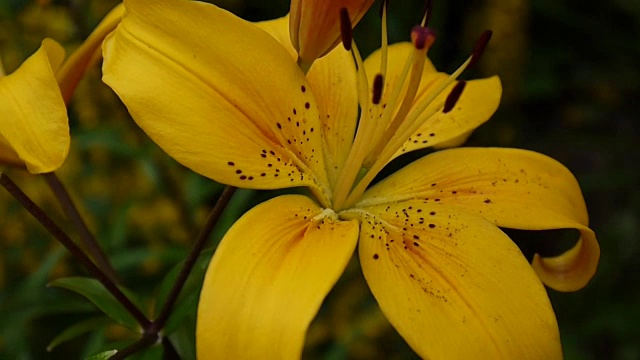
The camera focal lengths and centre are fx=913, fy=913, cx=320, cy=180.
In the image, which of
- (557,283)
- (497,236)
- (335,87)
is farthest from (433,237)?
(335,87)

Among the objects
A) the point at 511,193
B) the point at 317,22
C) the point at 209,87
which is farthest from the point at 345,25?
the point at 511,193

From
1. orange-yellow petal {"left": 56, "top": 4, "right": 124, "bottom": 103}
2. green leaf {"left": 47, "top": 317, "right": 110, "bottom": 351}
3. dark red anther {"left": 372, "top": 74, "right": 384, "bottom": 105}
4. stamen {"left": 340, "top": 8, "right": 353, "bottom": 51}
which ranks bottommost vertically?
green leaf {"left": 47, "top": 317, "right": 110, "bottom": 351}

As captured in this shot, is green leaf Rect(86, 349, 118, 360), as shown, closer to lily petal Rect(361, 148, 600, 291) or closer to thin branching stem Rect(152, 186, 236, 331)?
thin branching stem Rect(152, 186, 236, 331)

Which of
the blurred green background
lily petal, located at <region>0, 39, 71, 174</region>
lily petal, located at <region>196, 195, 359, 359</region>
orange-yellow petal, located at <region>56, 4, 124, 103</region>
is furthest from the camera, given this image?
the blurred green background

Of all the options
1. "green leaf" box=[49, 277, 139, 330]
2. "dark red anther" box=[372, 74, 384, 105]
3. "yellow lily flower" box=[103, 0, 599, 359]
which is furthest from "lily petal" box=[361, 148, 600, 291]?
"green leaf" box=[49, 277, 139, 330]

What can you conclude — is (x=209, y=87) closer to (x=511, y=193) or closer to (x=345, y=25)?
(x=345, y=25)

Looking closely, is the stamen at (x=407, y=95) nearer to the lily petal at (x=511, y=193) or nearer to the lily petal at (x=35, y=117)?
the lily petal at (x=511, y=193)

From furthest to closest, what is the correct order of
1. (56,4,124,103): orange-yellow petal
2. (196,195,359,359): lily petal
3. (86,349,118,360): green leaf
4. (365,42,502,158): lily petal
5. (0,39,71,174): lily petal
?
(365,42,502,158): lily petal → (56,4,124,103): orange-yellow petal → (86,349,118,360): green leaf → (0,39,71,174): lily petal → (196,195,359,359): lily petal
